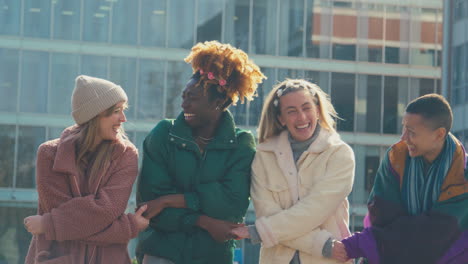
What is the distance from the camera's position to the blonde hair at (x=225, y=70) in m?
6.50

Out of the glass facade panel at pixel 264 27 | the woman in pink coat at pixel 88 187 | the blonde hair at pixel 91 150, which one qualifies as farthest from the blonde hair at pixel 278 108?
the glass facade panel at pixel 264 27

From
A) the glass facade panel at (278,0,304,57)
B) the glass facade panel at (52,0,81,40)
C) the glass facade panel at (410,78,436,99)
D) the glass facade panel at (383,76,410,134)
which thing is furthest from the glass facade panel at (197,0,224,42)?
the glass facade panel at (410,78,436,99)

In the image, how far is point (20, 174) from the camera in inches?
1296

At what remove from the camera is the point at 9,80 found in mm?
33156

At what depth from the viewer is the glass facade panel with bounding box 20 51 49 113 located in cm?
3306

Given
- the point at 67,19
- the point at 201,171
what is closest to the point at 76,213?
the point at 201,171

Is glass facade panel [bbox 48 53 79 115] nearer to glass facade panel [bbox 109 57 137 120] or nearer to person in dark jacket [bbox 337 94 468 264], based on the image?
glass facade panel [bbox 109 57 137 120]

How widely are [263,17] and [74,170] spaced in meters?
29.2

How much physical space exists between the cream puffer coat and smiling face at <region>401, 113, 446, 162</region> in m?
0.52

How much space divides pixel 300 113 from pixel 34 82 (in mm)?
28023

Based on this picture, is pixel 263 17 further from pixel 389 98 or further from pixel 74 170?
pixel 74 170

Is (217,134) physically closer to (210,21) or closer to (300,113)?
(300,113)

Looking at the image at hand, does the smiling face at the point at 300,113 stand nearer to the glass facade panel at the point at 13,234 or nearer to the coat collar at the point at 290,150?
the coat collar at the point at 290,150

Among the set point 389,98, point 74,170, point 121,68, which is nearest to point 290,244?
point 74,170
